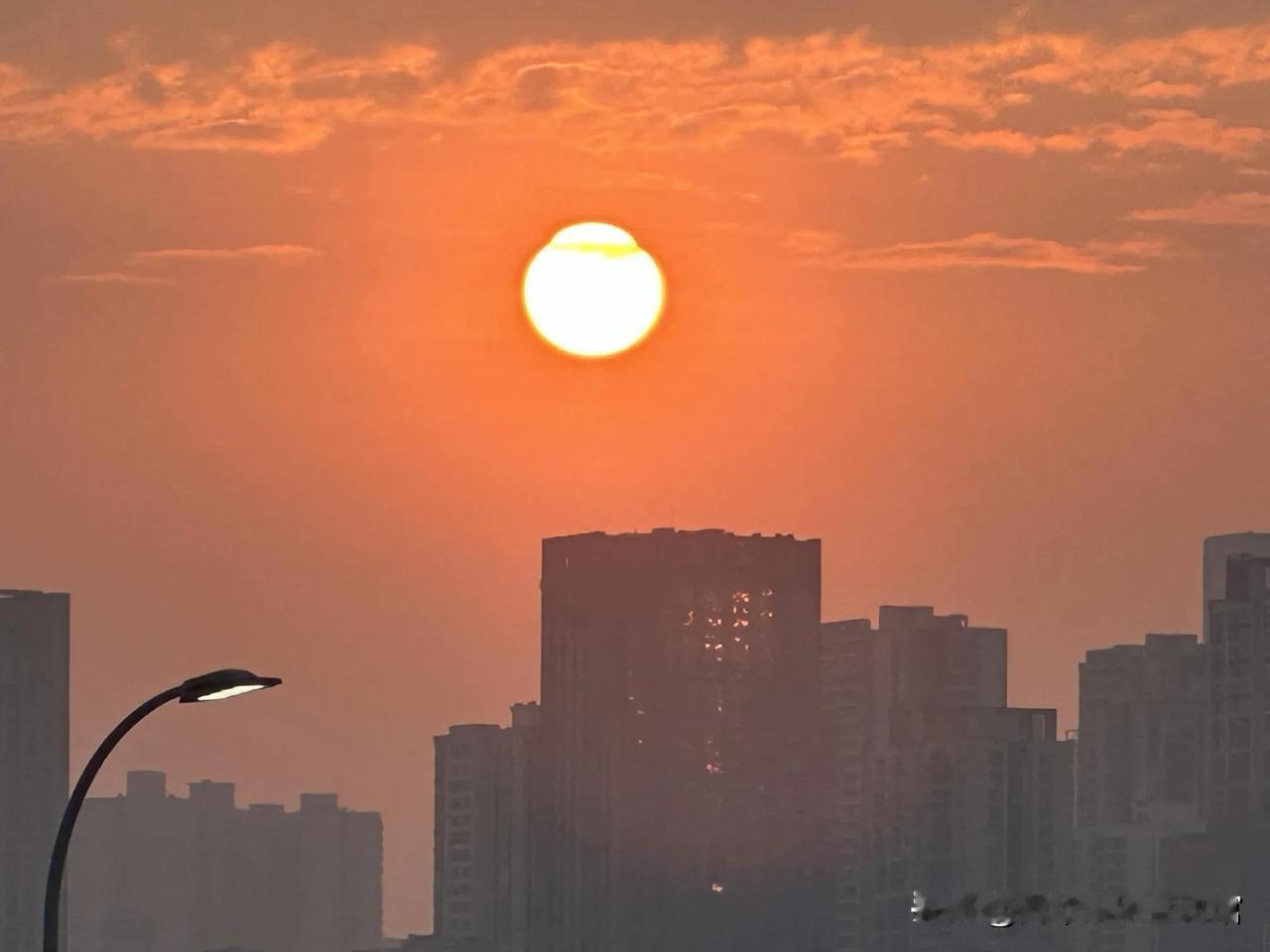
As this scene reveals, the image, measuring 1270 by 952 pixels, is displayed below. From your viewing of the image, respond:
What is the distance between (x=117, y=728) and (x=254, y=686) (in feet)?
7.11

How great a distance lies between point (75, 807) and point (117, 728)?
4.91 feet

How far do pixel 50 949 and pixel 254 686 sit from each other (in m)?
4.80

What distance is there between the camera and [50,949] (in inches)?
2012

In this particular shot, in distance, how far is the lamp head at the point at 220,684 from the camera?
52000 mm

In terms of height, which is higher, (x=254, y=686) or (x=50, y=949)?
(x=254, y=686)

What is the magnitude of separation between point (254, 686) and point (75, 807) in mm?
3412

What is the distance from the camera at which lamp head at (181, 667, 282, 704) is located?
171ft

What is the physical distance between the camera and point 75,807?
174 ft

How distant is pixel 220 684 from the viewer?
171 ft

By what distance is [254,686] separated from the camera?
52312 millimetres

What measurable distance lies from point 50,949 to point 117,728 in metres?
3.48

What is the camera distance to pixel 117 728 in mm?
52562
